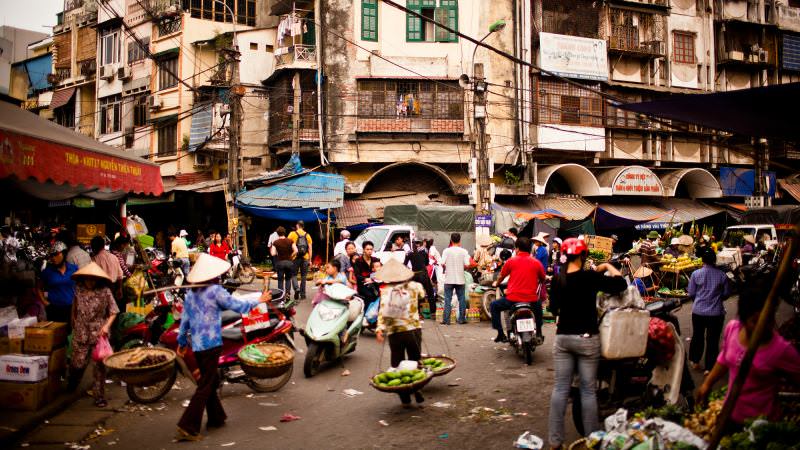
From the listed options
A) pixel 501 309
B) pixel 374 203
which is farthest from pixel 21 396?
pixel 374 203

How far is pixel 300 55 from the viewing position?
28.7 m

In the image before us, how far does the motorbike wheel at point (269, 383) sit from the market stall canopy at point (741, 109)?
16.7ft

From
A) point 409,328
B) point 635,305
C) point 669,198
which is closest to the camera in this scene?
point 635,305

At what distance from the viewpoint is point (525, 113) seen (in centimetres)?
3019

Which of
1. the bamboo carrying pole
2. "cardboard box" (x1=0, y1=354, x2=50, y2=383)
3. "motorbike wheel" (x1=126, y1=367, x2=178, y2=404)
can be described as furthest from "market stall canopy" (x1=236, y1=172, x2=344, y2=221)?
the bamboo carrying pole

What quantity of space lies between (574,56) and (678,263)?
49.0 feet

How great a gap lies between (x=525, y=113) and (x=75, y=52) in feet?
88.5

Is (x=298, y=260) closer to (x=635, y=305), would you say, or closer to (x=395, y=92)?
(x=635, y=305)

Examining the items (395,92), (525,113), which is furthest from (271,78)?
(525,113)

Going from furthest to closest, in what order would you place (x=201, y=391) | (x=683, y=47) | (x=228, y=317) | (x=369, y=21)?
(x=683, y=47) → (x=369, y=21) → (x=228, y=317) → (x=201, y=391)

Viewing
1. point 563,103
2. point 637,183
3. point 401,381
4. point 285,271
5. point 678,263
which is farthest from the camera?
point 637,183

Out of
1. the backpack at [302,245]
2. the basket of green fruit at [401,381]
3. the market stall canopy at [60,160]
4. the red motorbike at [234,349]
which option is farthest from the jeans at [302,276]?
the basket of green fruit at [401,381]

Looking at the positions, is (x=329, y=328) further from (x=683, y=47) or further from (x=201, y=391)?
(x=683, y=47)

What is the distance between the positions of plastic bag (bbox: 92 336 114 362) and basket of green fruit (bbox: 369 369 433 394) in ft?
10.3
